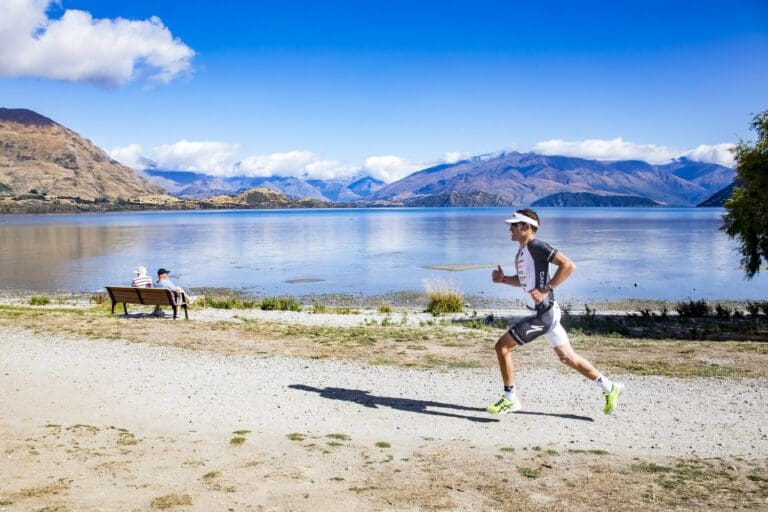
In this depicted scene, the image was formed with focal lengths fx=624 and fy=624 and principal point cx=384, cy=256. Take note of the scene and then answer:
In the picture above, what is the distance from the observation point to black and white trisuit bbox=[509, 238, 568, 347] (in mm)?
7301

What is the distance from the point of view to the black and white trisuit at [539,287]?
7301 millimetres

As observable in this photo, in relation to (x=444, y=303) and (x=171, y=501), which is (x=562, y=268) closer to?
(x=171, y=501)

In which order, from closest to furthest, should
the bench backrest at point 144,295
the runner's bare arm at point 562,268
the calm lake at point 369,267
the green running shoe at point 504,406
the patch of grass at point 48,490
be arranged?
the patch of grass at point 48,490
the runner's bare arm at point 562,268
the green running shoe at point 504,406
the bench backrest at point 144,295
the calm lake at point 369,267

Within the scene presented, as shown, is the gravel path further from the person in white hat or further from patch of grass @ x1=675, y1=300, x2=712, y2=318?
patch of grass @ x1=675, y1=300, x2=712, y2=318

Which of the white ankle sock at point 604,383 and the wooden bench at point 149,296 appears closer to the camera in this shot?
the white ankle sock at point 604,383

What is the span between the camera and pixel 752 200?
64.8ft

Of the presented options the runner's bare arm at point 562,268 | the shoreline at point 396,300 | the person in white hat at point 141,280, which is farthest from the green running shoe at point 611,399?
the shoreline at point 396,300

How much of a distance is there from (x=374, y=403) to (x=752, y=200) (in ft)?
54.8

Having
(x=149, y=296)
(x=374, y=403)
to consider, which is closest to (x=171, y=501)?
(x=374, y=403)

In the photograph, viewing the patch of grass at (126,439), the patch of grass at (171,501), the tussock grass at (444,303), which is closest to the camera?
the patch of grass at (171,501)

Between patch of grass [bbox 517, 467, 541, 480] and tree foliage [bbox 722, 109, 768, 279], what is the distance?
16594 millimetres

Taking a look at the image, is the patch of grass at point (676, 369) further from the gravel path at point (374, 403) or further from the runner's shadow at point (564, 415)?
the runner's shadow at point (564, 415)

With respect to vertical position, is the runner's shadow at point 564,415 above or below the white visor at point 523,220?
below

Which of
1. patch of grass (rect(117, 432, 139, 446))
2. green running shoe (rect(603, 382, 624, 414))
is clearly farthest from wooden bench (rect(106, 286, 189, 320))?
green running shoe (rect(603, 382, 624, 414))
